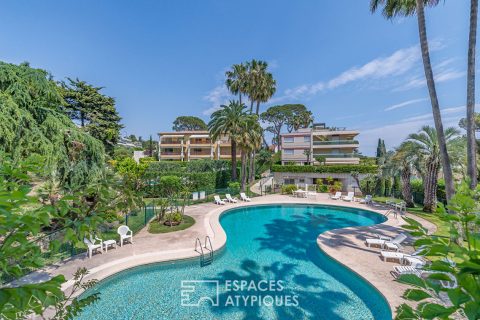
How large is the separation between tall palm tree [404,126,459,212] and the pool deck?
3.94 m

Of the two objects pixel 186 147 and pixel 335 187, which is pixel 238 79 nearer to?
pixel 335 187

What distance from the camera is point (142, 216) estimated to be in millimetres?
16703

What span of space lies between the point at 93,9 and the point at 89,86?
24.8 meters

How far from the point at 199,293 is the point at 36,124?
386 inches

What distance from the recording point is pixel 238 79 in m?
34.4

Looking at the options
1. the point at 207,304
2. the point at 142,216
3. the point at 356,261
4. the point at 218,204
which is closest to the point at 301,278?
the point at 356,261

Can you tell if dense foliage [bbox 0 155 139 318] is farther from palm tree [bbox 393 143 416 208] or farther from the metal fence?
palm tree [bbox 393 143 416 208]

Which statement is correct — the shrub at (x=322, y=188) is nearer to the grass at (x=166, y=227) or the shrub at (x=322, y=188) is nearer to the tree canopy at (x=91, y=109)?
the grass at (x=166, y=227)

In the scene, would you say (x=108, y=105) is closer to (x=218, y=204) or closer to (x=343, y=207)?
(x=218, y=204)

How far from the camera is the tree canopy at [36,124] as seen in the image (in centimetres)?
810

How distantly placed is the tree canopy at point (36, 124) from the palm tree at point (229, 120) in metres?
17.7

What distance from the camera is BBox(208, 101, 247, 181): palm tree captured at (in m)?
28.6

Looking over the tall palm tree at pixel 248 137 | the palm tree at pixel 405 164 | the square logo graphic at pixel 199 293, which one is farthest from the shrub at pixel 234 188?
the square logo graphic at pixel 199 293

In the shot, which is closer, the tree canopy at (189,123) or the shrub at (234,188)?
the shrub at (234,188)
